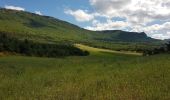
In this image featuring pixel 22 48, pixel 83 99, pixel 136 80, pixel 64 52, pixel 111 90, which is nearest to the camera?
pixel 83 99

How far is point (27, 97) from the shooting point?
64.1 feet

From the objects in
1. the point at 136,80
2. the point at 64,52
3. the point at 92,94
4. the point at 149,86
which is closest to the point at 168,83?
the point at 149,86

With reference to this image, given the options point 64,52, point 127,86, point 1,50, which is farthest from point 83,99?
point 64,52

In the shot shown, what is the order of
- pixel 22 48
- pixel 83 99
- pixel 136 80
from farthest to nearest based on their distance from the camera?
pixel 22 48 < pixel 136 80 < pixel 83 99

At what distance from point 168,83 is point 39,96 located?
7260 millimetres

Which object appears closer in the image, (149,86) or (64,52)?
(149,86)

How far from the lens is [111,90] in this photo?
67.7 ft

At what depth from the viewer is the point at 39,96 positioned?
→ 780 inches

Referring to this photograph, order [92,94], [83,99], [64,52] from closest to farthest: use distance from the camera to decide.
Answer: [83,99]
[92,94]
[64,52]

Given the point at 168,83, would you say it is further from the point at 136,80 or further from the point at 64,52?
the point at 64,52

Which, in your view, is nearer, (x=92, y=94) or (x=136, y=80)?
(x=92, y=94)

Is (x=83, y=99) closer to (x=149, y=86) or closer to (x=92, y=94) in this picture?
(x=92, y=94)

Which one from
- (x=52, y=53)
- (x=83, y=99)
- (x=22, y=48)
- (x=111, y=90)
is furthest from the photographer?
(x=52, y=53)

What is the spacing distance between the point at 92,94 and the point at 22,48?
322 ft
